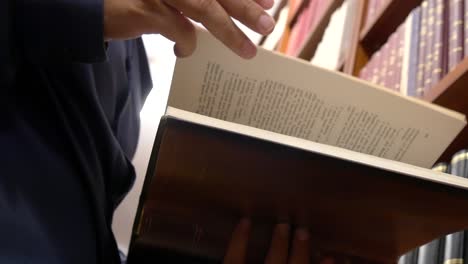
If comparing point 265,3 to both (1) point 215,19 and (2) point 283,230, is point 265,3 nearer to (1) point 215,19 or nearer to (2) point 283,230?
(1) point 215,19

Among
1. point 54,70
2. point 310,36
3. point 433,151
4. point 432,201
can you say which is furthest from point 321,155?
point 310,36

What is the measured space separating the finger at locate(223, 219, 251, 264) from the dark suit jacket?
0.14m

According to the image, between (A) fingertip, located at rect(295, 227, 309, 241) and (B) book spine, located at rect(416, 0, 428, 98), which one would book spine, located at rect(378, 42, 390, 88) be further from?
(A) fingertip, located at rect(295, 227, 309, 241)

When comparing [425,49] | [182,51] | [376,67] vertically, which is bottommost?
[376,67]

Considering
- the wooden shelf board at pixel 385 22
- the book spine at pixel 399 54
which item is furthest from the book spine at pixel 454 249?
the wooden shelf board at pixel 385 22

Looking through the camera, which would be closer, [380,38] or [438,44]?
[438,44]

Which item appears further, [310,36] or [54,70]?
[310,36]

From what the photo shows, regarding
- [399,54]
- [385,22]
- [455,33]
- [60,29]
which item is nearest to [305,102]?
[60,29]

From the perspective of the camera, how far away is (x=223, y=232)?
23.9 inches

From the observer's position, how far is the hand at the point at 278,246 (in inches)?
22.6

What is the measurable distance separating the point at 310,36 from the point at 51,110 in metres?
1.28

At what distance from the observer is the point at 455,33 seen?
0.88m

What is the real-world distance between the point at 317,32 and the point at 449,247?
1130mm

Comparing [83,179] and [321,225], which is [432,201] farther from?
[83,179]
